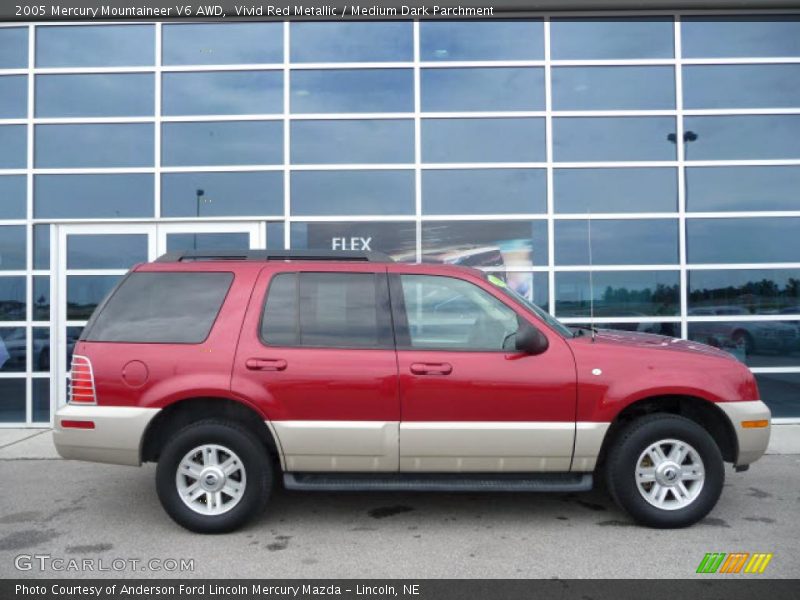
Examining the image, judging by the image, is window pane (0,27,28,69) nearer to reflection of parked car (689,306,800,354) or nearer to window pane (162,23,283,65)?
window pane (162,23,283,65)

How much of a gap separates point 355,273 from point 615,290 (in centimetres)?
495

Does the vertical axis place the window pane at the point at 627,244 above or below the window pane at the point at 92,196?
below

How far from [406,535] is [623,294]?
5.28m

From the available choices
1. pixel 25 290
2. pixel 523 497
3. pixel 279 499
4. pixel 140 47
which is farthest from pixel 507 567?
pixel 140 47

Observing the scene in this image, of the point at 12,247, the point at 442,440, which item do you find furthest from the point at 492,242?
the point at 12,247

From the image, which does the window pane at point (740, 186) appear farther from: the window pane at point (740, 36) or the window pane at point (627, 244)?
the window pane at point (740, 36)

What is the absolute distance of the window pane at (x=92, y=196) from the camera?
8.51 m

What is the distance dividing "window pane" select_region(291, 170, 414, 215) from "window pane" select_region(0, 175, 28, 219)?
366 centimetres

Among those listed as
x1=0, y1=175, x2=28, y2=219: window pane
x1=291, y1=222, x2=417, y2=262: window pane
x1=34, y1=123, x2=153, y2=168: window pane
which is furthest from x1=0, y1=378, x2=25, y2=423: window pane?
x1=291, y1=222, x2=417, y2=262: window pane

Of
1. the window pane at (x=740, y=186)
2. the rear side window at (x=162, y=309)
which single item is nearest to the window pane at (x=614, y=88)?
the window pane at (x=740, y=186)

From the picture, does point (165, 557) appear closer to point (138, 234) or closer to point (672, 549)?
point (672, 549)

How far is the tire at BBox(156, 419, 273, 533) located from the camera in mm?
4344

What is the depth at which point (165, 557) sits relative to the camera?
405cm

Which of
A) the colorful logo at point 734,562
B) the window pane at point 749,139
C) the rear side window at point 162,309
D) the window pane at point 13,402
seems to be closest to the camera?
the colorful logo at point 734,562
